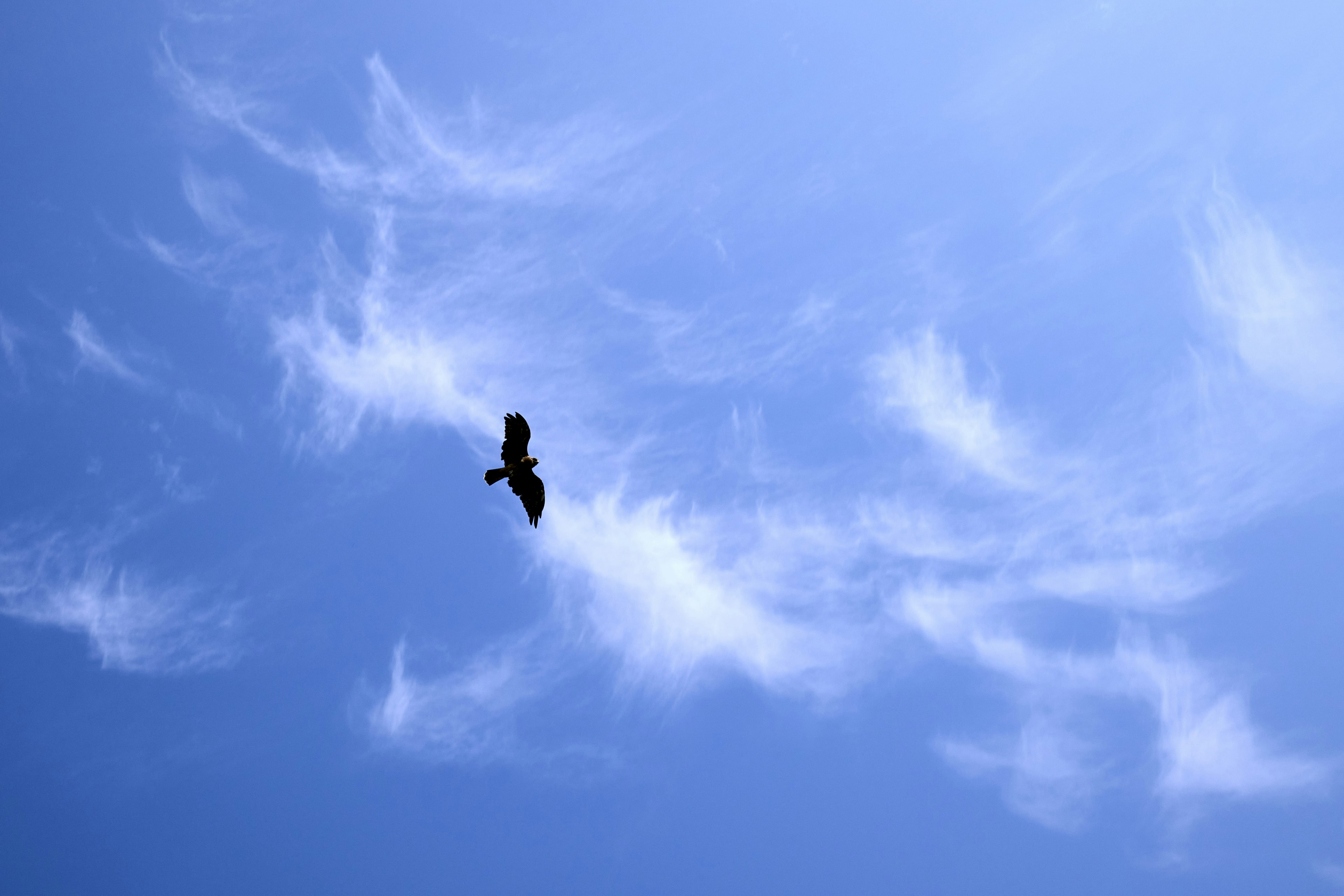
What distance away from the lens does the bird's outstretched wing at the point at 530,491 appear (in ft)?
117

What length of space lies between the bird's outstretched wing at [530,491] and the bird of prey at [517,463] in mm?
13

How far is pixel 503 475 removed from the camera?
35.2m

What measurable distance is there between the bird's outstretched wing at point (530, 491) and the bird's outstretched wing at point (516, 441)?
0.82 ft

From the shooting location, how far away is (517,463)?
35438 mm

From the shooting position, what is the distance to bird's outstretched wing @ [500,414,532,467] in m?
35.3

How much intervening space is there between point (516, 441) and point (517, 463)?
81 cm

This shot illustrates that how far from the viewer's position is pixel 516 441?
35.5 metres

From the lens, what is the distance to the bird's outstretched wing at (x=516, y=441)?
1391 inches

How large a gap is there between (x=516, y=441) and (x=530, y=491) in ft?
6.73

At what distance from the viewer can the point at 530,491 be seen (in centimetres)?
3612

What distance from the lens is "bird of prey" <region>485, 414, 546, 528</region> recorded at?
115ft

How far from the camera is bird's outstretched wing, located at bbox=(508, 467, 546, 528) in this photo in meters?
35.6
